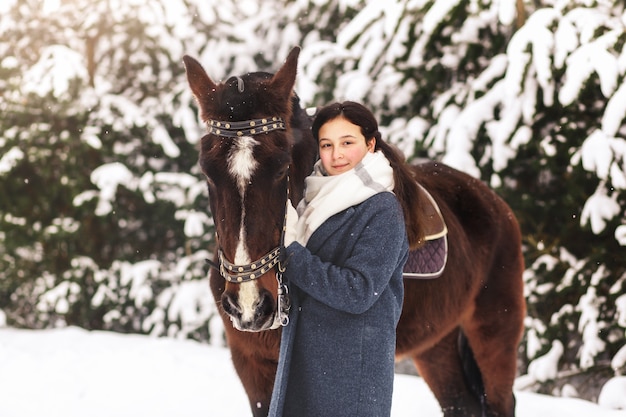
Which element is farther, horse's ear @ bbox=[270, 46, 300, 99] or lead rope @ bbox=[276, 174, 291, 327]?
horse's ear @ bbox=[270, 46, 300, 99]

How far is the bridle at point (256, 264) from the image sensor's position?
6.33 ft

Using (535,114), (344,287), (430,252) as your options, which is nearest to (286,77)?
(344,287)

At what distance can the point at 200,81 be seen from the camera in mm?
2248

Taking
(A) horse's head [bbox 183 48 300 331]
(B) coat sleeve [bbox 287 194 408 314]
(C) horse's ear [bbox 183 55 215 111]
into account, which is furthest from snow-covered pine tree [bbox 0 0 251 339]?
(B) coat sleeve [bbox 287 194 408 314]

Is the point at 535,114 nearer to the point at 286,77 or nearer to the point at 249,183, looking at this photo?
the point at 286,77

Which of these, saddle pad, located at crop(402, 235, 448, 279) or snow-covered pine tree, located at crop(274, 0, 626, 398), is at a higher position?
snow-covered pine tree, located at crop(274, 0, 626, 398)

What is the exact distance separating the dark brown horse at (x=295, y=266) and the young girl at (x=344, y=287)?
0.37 feet

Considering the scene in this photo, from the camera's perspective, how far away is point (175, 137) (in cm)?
784

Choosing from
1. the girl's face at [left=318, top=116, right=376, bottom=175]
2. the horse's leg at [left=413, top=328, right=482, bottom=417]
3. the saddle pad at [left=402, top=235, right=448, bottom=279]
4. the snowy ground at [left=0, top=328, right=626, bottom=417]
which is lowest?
the snowy ground at [left=0, top=328, right=626, bottom=417]

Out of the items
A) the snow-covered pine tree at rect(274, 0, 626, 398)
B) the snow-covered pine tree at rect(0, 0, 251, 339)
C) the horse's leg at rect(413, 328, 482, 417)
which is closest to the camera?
the horse's leg at rect(413, 328, 482, 417)

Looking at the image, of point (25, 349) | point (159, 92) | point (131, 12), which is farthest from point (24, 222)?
point (131, 12)

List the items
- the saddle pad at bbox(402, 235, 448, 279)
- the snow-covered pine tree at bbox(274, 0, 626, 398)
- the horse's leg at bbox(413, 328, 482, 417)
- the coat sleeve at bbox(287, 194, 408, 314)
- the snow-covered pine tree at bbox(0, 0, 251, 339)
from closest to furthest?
the coat sleeve at bbox(287, 194, 408, 314), the saddle pad at bbox(402, 235, 448, 279), the horse's leg at bbox(413, 328, 482, 417), the snow-covered pine tree at bbox(274, 0, 626, 398), the snow-covered pine tree at bbox(0, 0, 251, 339)

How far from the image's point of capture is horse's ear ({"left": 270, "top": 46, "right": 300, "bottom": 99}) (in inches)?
87.2

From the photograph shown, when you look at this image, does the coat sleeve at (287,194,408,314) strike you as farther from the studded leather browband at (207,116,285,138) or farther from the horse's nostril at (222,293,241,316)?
the studded leather browband at (207,116,285,138)
